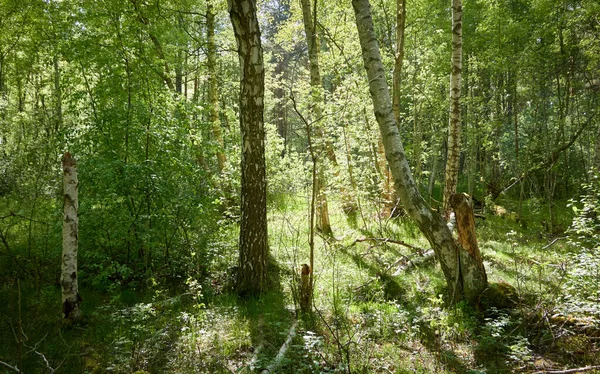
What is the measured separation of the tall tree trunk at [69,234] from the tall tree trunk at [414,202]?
393 centimetres

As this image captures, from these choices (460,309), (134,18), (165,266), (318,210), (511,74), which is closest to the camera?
(460,309)

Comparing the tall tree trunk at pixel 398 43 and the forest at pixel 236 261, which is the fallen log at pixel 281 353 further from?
the tall tree trunk at pixel 398 43

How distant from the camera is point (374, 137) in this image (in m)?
9.85

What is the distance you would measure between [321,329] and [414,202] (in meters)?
2.09

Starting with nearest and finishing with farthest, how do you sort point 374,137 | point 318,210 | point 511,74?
point 318,210
point 374,137
point 511,74

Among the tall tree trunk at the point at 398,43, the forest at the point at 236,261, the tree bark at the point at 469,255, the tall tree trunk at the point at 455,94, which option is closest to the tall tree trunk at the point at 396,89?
the tall tree trunk at the point at 398,43

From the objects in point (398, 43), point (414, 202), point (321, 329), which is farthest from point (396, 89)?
point (321, 329)

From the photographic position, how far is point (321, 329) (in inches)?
164

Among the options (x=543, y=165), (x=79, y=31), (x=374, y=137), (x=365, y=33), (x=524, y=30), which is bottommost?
(x=543, y=165)

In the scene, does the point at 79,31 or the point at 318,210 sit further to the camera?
the point at 318,210

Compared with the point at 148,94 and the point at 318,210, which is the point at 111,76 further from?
the point at 318,210

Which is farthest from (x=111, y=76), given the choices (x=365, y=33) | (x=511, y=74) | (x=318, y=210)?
(x=511, y=74)

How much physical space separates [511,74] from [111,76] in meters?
12.8

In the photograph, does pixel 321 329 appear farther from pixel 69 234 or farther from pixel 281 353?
pixel 69 234
